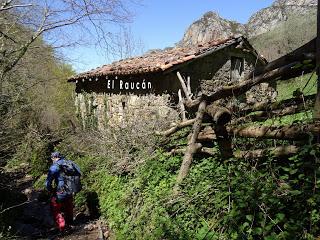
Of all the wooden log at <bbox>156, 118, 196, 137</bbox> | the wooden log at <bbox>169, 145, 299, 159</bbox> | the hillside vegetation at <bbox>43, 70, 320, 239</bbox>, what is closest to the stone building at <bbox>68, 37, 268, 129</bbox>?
the wooden log at <bbox>156, 118, 196, 137</bbox>

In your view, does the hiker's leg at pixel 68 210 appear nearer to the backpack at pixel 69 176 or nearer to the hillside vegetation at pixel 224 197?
the backpack at pixel 69 176

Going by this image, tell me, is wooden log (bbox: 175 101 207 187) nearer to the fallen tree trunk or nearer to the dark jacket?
the fallen tree trunk

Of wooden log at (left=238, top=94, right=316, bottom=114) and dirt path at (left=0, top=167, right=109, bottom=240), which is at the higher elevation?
wooden log at (left=238, top=94, right=316, bottom=114)

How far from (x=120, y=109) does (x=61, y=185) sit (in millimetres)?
7181

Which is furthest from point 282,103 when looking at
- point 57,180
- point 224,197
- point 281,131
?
point 57,180

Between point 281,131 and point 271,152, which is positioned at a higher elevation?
point 281,131

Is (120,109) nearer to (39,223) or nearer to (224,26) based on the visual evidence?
(39,223)

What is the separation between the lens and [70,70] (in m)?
26.5

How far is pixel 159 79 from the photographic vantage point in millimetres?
11914

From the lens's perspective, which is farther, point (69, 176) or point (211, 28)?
point (211, 28)

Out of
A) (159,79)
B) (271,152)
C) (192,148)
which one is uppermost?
(159,79)

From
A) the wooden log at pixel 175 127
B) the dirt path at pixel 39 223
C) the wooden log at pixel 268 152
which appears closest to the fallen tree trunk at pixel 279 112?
the wooden log at pixel 268 152

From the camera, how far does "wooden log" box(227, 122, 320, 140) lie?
3.35m

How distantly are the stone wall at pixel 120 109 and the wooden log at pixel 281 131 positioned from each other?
4.89m
